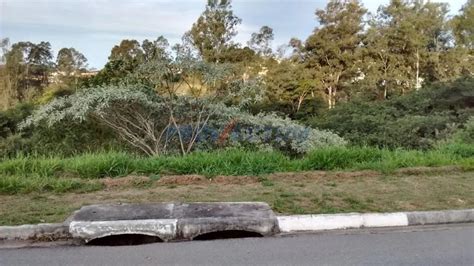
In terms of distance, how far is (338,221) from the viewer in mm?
4871

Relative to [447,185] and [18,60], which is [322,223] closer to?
[447,185]

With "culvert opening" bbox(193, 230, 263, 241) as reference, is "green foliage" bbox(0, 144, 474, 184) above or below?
above

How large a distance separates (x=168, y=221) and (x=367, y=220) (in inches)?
81.5

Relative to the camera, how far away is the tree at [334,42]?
26.1 meters

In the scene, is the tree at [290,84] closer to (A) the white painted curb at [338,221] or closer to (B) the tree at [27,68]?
(B) the tree at [27,68]

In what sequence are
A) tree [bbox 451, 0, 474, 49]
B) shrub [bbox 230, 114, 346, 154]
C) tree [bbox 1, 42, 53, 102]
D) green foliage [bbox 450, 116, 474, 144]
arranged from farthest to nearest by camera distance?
tree [bbox 451, 0, 474, 49] → tree [bbox 1, 42, 53, 102] → green foliage [bbox 450, 116, 474, 144] → shrub [bbox 230, 114, 346, 154]

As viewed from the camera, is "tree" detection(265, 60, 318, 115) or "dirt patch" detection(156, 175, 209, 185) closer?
"dirt patch" detection(156, 175, 209, 185)

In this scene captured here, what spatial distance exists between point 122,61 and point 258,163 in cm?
494

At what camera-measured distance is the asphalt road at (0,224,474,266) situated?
3.86m

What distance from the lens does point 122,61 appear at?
10641mm

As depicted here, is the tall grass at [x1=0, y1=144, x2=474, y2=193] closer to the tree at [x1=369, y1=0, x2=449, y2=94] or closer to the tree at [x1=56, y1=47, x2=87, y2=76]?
the tree at [x1=56, y1=47, x2=87, y2=76]

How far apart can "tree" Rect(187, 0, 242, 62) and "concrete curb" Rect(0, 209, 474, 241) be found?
55.7ft

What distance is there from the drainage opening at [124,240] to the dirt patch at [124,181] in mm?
1752

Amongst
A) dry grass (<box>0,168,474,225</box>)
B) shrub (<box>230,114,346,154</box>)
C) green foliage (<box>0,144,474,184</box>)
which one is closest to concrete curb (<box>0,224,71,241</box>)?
dry grass (<box>0,168,474,225</box>)
